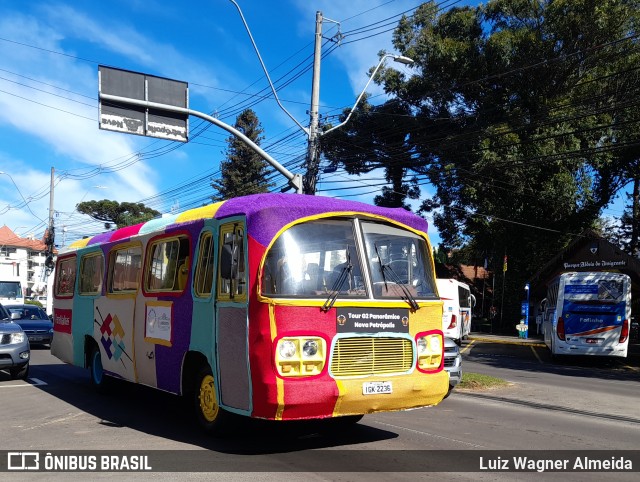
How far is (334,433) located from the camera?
8.34 meters

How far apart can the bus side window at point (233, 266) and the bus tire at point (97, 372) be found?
5009mm

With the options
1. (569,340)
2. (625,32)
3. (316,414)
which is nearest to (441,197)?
(625,32)

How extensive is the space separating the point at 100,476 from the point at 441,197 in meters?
36.9

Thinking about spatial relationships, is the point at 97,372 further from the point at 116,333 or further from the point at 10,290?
the point at 10,290

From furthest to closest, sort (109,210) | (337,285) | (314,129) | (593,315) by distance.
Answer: (109,210) < (593,315) < (314,129) < (337,285)

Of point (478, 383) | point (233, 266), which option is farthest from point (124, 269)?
point (478, 383)

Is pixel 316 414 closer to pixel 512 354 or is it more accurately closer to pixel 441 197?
pixel 512 354

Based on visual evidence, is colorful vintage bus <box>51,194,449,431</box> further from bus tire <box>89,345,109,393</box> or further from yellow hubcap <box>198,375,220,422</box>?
bus tire <box>89,345,109,393</box>

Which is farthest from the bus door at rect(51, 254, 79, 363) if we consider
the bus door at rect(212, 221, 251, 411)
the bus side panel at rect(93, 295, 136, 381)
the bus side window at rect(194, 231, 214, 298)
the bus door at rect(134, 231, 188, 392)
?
the bus door at rect(212, 221, 251, 411)

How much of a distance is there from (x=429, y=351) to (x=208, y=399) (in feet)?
8.95

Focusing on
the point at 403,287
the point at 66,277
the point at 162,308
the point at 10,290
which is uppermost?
the point at 66,277

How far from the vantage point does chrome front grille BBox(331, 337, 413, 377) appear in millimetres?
7027

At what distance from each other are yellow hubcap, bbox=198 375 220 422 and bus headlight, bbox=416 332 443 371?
245cm

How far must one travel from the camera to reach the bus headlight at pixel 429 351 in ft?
25.2
